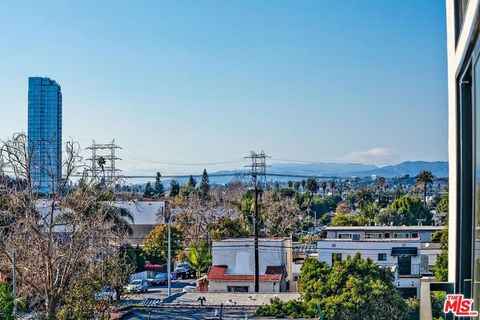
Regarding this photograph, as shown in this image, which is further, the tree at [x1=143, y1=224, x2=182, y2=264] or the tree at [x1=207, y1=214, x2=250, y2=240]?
the tree at [x1=143, y1=224, x2=182, y2=264]

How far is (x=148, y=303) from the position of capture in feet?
61.2

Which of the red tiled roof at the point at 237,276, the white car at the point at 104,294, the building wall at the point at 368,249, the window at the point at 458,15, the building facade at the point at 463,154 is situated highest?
the window at the point at 458,15

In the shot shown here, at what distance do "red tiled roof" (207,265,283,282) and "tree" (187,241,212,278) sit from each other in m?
2.70

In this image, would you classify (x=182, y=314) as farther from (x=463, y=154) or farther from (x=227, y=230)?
(x=463, y=154)

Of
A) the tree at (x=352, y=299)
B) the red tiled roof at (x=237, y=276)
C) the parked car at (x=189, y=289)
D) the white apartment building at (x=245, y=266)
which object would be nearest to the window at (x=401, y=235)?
the white apartment building at (x=245, y=266)

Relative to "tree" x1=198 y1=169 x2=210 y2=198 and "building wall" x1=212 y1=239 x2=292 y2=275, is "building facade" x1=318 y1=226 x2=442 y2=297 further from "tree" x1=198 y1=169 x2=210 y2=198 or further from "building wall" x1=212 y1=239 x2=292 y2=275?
"tree" x1=198 y1=169 x2=210 y2=198

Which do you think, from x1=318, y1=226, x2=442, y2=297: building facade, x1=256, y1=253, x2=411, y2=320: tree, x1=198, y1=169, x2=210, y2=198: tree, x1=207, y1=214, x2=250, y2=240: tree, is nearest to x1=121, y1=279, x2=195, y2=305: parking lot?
x1=207, y1=214, x2=250, y2=240: tree

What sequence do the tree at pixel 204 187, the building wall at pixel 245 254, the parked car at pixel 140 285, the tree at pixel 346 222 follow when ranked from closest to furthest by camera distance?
the parked car at pixel 140 285
the building wall at pixel 245 254
the tree at pixel 346 222
the tree at pixel 204 187

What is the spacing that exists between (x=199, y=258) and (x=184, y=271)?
309 cm

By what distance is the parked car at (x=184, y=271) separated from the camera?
2761 centimetres

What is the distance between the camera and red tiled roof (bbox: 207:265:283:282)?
70.9ft

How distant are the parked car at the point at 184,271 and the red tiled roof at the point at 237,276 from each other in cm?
566

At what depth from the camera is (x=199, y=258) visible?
81.8ft

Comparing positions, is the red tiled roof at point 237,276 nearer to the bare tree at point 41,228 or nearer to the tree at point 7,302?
the tree at point 7,302
